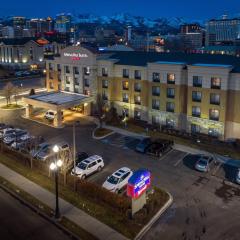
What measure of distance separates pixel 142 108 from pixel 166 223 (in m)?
34.5

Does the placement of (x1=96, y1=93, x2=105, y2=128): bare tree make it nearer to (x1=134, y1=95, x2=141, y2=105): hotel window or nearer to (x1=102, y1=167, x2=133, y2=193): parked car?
(x1=134, y1=95, x2=141, y2=105): hotel window

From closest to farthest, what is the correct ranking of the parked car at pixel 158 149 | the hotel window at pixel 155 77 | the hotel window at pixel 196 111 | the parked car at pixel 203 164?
1. the parked car at pixel 203 164
2. the parked car at pixel 158 149
3. the hotel window at pixel 196 111
4. the hotel window at pixel 155 77

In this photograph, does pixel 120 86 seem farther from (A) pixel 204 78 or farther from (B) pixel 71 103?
(A) pixel 204 78

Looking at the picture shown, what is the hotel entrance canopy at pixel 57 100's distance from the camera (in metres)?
62.6

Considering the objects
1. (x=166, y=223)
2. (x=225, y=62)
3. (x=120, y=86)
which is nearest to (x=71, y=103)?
(x=120, y=86)

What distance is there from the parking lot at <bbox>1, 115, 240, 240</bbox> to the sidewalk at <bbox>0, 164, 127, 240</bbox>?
3952mm

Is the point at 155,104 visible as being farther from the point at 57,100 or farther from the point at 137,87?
the point at 57,100

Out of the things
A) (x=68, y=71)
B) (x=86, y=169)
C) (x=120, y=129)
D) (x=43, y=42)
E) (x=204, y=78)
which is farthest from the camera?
(x=43, y=42)

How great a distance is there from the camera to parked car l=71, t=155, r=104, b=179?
131 feet

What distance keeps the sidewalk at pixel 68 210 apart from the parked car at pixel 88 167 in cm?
497

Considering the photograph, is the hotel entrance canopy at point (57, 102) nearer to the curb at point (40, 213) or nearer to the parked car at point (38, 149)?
the parked car at point (38, 149)

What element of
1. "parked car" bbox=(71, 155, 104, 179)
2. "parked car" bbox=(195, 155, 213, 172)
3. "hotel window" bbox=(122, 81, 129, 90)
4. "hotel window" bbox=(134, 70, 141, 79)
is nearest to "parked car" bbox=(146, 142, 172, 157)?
"parked car" bbox=(195, 155, 213, 172)

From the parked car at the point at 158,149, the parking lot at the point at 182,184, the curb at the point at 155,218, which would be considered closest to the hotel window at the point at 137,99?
the parking lot at the point at 182,184

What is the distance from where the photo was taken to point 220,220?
3159 centimetres
